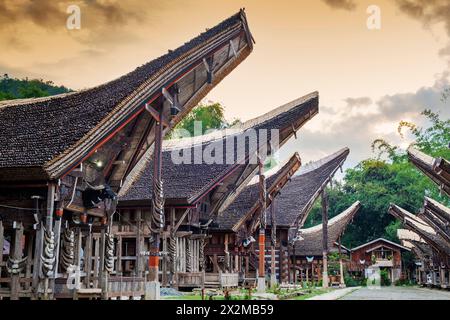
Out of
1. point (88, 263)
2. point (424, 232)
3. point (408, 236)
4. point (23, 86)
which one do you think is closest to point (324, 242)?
point (424, 232)

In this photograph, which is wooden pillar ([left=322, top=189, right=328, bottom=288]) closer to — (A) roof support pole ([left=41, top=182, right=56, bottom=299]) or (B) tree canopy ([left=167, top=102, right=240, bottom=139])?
(B) tree canopy ([left=167, top=102, right=240, bottom=139])

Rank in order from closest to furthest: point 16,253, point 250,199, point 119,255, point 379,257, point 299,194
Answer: point 16,253
point 119,255
point 250,199
point 299,194
point 379,257

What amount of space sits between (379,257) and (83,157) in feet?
136

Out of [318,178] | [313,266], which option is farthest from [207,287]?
[313,266]

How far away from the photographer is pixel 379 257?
167 ft

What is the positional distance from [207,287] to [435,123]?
41229mm

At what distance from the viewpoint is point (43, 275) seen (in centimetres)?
1370

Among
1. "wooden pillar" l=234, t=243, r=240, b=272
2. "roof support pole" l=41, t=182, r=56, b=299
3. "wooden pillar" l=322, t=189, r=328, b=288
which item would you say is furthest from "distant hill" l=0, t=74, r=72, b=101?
"roof support pole" l=41, t=182, r=56, b=299

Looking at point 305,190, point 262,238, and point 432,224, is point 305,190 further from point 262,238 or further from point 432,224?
point 262,238

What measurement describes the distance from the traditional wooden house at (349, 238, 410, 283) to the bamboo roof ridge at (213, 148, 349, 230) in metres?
12.4

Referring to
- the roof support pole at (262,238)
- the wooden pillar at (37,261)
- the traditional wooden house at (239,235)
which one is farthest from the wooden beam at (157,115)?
the traditional wooden house at (239,235)

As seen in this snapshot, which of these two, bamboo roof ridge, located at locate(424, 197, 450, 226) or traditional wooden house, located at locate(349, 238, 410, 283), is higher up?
bamboo roof ridge, located at locate(424, 197, 450, 226)

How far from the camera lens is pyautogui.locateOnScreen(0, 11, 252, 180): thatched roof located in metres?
13.8
